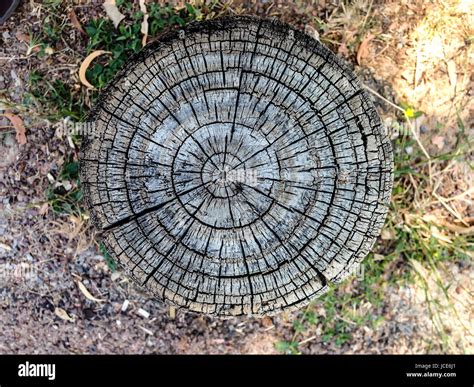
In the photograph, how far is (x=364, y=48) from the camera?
3.31 meters

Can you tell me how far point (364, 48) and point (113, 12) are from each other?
5.25 ft

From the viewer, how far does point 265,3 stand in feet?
10.6

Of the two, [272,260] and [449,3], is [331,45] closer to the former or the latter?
[449,3]

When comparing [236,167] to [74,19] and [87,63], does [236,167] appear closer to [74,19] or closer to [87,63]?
[87,63]

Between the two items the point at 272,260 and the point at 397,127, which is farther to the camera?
the point at 397,127

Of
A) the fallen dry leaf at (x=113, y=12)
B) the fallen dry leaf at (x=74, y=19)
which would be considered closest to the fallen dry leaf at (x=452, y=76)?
the fallen dry leaf at (x=113, y=12)

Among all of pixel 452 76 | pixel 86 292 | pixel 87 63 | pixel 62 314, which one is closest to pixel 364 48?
pixel 452 76

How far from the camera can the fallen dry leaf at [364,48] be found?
10.8ft

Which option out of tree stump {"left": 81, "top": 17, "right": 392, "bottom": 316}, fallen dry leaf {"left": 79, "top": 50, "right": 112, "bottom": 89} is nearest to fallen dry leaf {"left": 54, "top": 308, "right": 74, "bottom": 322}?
tree stump {"left": 81, "top": 17, "right": 392, "bottom": 316}

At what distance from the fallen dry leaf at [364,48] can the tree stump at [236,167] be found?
94 centimetres

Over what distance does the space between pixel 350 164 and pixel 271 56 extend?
61 centimetres

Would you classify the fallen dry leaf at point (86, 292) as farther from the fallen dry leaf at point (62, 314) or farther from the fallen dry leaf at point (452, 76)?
the fallen dry leaf at point (452, 76)

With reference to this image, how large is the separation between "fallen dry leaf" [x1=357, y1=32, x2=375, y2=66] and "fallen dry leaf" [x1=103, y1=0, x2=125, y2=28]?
1508mm
